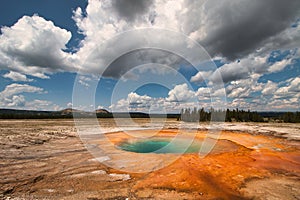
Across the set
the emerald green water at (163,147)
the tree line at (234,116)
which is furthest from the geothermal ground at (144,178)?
the tree line at (234,116)

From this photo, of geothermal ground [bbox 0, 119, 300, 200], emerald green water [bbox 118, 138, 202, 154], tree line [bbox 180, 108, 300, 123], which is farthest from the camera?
tree line [bbox 180, 108, 300, 123]

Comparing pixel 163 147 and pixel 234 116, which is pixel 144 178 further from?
pixel 234 116

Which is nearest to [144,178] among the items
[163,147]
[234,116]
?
[163,147]

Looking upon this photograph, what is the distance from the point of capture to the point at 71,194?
5.69 meters

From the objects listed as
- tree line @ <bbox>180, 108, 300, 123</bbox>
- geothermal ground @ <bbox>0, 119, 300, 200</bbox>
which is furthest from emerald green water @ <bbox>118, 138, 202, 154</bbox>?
tree line @ <bbox>180, 108, 300, 123</bbox>

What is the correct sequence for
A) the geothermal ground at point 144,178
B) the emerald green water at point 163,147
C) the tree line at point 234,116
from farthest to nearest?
the tree line at point 234,116, the emerald green water at point 163,147, the geothermal ground at point 144,178

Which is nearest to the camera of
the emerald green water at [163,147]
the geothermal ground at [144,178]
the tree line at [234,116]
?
the geothermal ground at [144,178]

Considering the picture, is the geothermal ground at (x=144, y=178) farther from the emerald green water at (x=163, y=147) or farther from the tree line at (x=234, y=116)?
the tree line at (x=234, y=116)

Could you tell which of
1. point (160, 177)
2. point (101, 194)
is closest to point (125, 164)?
point (160, 177)

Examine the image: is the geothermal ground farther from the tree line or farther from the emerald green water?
the tree line

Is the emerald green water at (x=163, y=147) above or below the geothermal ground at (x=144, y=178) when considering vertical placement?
below

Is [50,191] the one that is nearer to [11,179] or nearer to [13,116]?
[11,179]

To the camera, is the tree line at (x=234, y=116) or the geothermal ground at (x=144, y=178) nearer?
the geothermal ground at (x=144, y=178)

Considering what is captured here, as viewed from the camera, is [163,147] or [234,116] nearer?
[163,147]
